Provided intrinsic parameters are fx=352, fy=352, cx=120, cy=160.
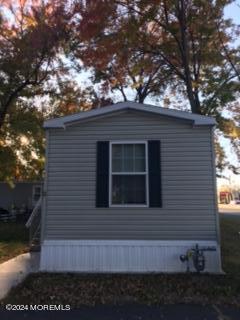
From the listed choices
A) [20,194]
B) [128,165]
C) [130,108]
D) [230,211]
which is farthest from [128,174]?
[230,211]

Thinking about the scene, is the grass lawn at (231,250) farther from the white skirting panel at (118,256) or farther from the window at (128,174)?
the window at (128,174)

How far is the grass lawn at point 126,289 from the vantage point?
5898 millimetres

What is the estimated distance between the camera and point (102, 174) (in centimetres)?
803

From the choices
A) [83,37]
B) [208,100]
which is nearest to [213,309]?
[208,100]

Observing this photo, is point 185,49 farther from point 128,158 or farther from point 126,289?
point 126,289

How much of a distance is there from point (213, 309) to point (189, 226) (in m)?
2.48

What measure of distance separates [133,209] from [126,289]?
192cm

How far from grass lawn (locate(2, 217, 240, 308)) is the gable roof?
3.35m

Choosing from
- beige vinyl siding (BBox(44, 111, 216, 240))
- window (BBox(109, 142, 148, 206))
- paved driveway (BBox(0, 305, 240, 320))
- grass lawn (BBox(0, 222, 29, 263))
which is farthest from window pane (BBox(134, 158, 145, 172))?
grass lawn (BBox(0, 222, 29, 263))

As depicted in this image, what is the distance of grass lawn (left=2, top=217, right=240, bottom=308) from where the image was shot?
5.90 meters

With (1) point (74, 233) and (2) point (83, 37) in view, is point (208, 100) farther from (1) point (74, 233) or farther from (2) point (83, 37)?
(1) point (74, 233)

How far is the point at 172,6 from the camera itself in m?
13.7

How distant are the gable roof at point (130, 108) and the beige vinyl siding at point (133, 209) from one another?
16 cm

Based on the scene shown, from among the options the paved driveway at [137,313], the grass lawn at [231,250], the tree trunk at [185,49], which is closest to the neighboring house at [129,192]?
the grass lawn at [231,250]
